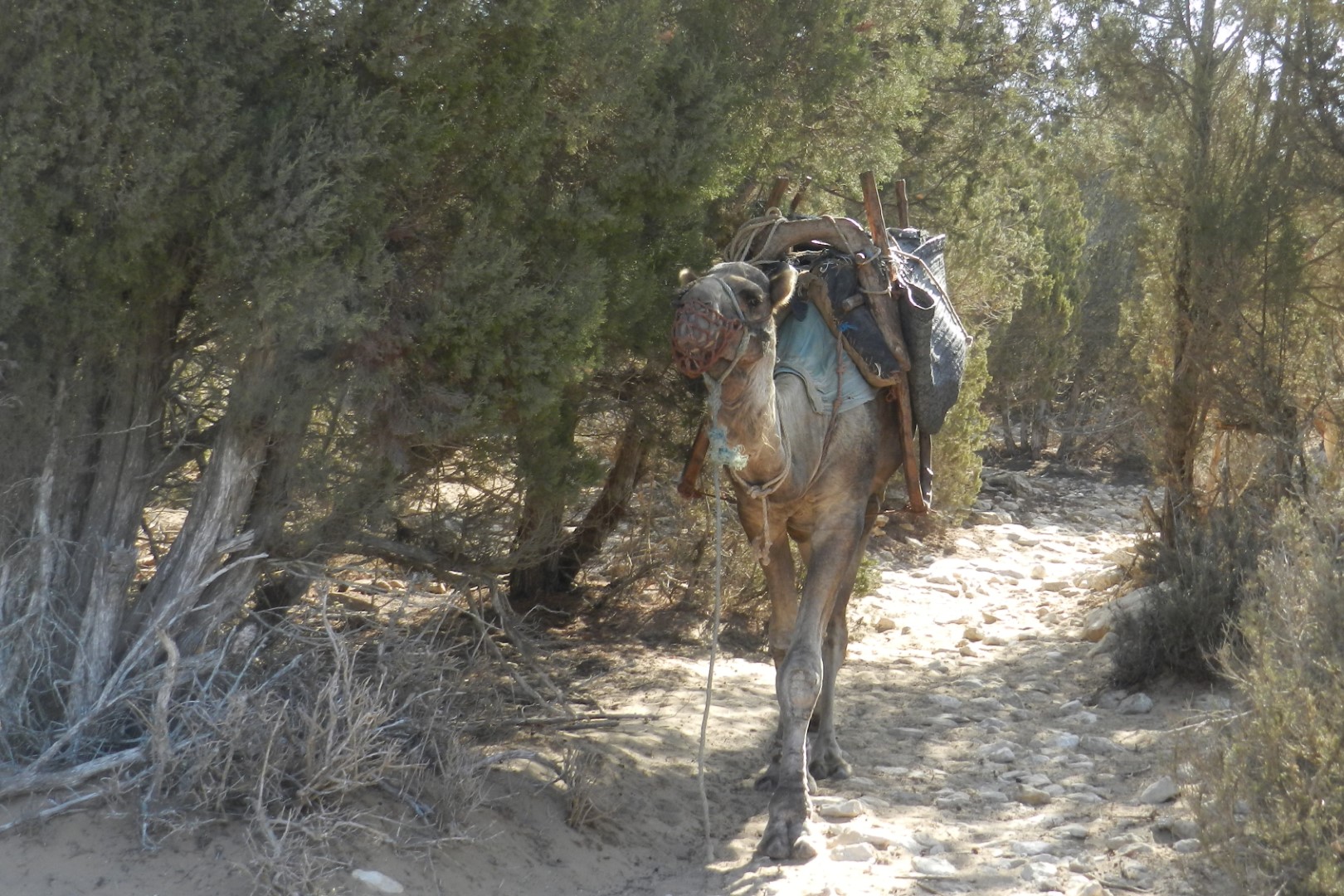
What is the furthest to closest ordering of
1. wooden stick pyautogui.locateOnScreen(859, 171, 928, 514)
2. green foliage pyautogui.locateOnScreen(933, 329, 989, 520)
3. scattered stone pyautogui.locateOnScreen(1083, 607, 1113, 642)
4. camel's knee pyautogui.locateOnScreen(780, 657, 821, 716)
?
green foliage pyautogui.locateOnScreen(933, 329, 989, 520), scattered stone pyautogui.locateOnScreen(1083, 607, 1113, 642), wooden stick pyautogui.locateOnScreen(859, 171, 928, 514), camel's knee pyautogui.locateOnScreen(780, 657, 821, 716)

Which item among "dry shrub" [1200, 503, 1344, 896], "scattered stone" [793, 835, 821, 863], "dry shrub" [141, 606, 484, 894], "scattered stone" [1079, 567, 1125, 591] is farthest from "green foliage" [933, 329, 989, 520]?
"dry shrub" [141, 606, 484, 894]

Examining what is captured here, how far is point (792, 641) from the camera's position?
19.2ft

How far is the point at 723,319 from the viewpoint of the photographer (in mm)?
5043

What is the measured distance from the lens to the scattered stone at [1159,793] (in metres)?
6.12

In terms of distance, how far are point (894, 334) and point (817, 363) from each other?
1.83 feet

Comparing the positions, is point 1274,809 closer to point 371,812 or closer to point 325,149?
point 371,812

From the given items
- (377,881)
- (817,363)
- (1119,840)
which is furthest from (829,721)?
(377,881)

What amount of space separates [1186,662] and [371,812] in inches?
220

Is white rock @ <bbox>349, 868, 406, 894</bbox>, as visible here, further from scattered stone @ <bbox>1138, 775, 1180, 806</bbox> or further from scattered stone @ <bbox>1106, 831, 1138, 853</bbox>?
scattered stone @ <bbox>1138, 775, 1180, 806</bbox>

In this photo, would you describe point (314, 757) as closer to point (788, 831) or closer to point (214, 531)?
point (214, 531)

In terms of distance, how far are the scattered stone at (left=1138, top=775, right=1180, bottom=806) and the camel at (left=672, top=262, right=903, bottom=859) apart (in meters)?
1.50

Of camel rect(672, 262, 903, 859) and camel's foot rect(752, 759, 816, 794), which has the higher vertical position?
camel rect(672, 262, 903, 859)

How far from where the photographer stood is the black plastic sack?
6625 millimetres

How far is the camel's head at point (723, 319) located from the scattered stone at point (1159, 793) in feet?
9.84
